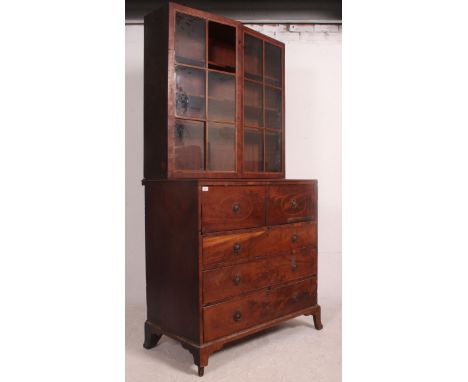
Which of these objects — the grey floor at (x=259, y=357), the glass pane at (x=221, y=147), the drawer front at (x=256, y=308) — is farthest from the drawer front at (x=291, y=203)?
the grey floor at (x=259, y=357)

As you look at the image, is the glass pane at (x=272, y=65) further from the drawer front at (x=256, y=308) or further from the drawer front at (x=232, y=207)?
the drawer front at (x=256, y=308)

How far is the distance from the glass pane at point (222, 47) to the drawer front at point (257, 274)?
1.27 metres

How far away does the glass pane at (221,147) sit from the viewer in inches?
95.3

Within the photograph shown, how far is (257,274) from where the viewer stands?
7.58 feet

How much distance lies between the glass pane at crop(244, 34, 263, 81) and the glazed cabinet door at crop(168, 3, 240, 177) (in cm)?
12

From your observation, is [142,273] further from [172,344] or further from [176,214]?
[176,214]

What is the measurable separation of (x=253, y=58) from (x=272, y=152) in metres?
0.67

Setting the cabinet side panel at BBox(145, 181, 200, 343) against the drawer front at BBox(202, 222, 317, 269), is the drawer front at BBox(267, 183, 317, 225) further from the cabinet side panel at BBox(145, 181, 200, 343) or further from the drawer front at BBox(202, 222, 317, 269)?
the cabinet side panel at BBox(145, 181, 200, 343)

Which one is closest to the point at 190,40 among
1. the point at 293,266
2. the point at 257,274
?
the point at 257,274

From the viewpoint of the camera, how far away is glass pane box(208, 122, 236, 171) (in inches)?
95.3

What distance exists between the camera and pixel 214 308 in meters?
2.10

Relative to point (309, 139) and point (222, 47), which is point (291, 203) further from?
point (222, 47)
